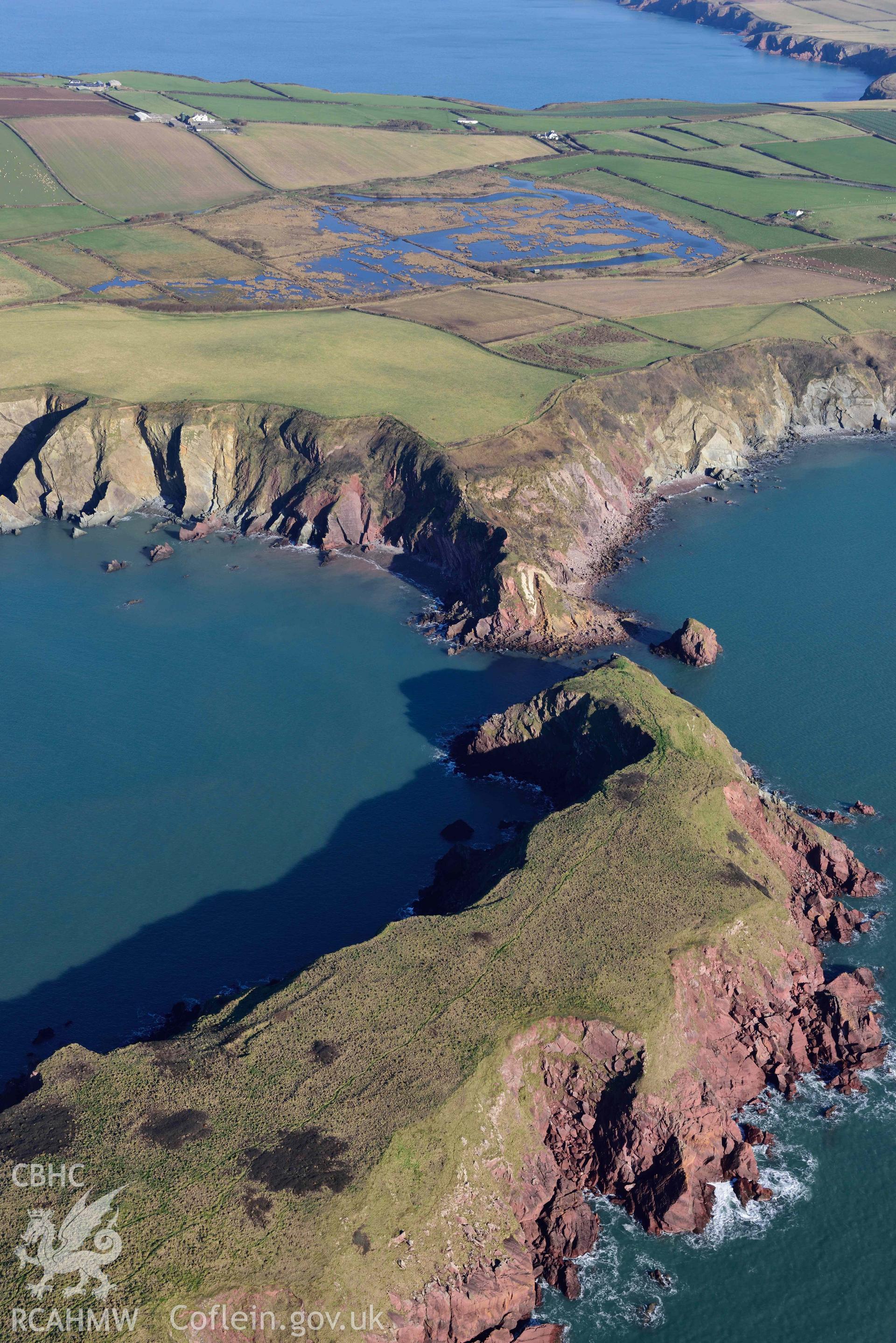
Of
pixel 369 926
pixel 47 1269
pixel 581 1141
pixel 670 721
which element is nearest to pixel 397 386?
pixel 670 721

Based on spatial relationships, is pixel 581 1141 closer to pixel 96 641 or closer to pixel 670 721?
pixel 670 721

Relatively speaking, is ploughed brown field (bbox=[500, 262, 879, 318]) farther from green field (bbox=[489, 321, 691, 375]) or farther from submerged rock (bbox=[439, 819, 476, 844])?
submerged rock (bbox=[439, 819, 476, 844])

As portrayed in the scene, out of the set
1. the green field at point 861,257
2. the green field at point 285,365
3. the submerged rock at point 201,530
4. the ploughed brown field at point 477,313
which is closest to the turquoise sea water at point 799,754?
the green field at point 285,365

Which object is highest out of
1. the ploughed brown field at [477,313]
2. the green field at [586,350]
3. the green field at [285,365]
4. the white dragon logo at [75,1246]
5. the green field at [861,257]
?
the green field at [861,257]

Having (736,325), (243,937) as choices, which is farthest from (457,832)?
(736,325)

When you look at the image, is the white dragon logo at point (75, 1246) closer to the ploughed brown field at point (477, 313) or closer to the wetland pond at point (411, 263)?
the ploughed brown field at point (477, 313)

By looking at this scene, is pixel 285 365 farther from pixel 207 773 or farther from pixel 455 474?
pixel 207 773
